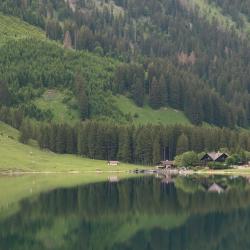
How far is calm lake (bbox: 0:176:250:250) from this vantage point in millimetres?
73475

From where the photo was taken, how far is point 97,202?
11150cm

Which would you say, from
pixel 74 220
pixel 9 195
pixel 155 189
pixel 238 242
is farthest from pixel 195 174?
pixel 238 242

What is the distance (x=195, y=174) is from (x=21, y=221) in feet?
346

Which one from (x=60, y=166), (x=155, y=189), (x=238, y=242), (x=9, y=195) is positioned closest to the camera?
(x=238, y=242)

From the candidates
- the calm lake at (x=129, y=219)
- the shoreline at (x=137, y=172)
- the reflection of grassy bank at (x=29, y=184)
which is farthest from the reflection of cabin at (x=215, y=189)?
the shoreline at (x=137, y=172)

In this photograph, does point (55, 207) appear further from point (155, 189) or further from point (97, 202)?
point (155, 189)

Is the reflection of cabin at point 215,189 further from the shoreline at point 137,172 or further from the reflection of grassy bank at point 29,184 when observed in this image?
the shoreline at point 137,172

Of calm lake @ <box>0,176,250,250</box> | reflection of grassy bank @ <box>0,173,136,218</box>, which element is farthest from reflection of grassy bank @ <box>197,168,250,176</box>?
calm lake @ <box>0,176,250,250</box>

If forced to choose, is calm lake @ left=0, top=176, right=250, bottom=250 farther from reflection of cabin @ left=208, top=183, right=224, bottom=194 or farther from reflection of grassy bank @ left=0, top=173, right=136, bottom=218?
reflection of grassy bank @ left=0, top=173, right=136, bottom=218

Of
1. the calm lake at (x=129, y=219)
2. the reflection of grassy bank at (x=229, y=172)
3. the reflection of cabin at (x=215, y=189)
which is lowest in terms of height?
the calm lake at (x=129, y=219)

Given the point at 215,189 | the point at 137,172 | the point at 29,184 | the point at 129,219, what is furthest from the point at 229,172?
the point at 129,219

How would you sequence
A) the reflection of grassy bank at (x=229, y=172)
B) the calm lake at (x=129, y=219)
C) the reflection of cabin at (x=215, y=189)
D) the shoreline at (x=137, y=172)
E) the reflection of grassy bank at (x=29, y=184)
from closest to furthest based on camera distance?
1. the calm lake at (x=129, y=219)
2. the reflection of grassy bank at (x=29, y=184)
3. the reflection of cabin at (x=215, y=189)
4. the shoreline at (x=137, y=172)
5. the reflection of grassy bank at (x=229, y=172)

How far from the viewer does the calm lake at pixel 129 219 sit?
73.5m

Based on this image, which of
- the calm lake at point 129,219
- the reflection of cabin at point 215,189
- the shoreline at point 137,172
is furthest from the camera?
the shoreline at point 137,172
